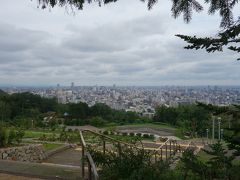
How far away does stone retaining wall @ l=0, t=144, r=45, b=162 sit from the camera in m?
13.4

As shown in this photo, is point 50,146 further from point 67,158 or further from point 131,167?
point 131,167

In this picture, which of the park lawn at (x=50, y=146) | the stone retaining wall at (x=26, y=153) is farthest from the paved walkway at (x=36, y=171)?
the park lawn at (x=50, y=146)

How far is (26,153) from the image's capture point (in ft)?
47.6

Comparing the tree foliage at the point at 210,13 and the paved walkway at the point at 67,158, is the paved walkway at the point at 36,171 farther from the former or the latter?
the paved walkway at the point at 67,158

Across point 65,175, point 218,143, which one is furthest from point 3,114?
point 218,143

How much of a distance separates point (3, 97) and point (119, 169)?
162 ft

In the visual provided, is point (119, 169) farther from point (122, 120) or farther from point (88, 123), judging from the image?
point (122, 120)

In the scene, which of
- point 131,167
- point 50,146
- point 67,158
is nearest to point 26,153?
point 67,158

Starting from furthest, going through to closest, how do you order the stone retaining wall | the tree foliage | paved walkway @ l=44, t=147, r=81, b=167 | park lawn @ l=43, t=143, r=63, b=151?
park lawn @ l=43, t=143, r=63, b=151, the stone retaining wall, paved walkway @ l=44, t=147, r=81, b=167, the tree foliage

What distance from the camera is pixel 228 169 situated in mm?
3268

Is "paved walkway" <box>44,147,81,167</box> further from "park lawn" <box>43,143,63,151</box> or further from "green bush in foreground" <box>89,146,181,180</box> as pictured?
"green bush in foreground" <box>89,146,181,180</box>

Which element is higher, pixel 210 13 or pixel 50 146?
pixel 210 13

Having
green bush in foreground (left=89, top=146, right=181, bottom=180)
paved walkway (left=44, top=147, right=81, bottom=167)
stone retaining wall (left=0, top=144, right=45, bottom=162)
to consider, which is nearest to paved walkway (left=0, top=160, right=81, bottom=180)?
green bush in foreground (left=89, top=146, right=181, bottom=180)

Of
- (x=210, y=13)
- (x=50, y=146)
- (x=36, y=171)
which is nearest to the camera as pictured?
(x=210, y=13)
